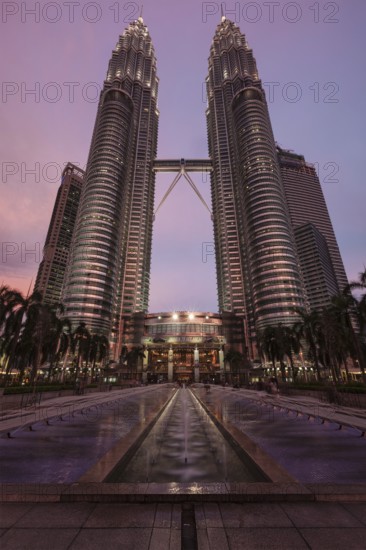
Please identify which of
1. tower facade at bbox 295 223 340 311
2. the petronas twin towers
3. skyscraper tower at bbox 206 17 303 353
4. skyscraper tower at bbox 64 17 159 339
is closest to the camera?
skyscraper tower at bbox 206 17 303 353

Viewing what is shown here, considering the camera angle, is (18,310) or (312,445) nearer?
(312,445)

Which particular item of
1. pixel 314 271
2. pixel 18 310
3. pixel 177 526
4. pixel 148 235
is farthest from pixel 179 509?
pixel 314 271

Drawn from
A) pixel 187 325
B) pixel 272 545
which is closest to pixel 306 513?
pixel 272 545

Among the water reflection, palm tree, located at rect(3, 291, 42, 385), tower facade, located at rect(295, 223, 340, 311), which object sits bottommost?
the water reflection

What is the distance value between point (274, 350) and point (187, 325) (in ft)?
304

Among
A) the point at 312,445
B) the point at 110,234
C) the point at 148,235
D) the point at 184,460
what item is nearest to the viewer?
the point at 184,460

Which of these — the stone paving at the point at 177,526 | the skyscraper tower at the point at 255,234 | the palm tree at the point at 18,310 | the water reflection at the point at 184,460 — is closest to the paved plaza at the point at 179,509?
the stone paving at the point at 177,526

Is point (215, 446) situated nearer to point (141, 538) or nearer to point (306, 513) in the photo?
point (306, 513)

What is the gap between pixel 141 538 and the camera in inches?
155

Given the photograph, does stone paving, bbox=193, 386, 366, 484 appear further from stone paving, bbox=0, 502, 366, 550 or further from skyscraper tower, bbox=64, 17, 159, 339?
skyscraper tower, bbox=64, 17, 159, 339

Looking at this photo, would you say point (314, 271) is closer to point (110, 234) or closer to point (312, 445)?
point (110, 234)

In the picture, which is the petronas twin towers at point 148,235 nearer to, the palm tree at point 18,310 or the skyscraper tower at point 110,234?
the skyscraper tower at point 110,234

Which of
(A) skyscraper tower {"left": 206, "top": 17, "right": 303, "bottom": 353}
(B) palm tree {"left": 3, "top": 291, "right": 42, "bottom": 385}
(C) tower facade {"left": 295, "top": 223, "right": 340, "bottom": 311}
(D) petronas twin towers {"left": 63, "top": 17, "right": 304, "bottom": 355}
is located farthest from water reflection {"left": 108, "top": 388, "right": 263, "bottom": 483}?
(C) tower facade {"left": 295, "top": 223, "right": 340, "bottom": 311}

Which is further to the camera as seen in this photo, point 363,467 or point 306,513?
point 363,467
